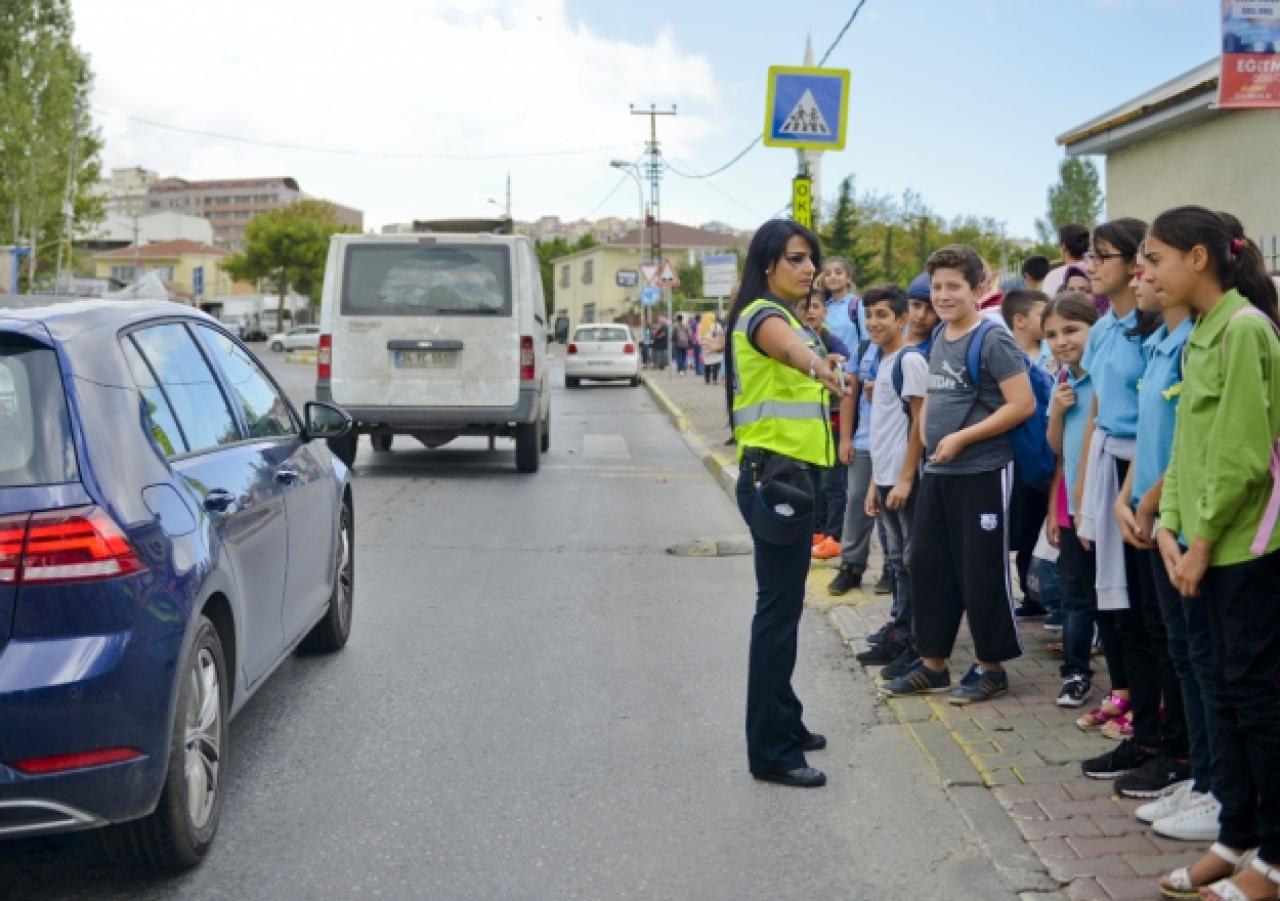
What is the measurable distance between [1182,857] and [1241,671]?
75 cm

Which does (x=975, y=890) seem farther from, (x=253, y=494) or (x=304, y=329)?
(x=304, y=329)

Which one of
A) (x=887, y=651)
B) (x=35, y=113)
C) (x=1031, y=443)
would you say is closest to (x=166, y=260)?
(x=35, y=113)

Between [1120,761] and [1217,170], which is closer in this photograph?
[1120,761]

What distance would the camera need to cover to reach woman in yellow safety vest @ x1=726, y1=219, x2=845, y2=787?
4980mm

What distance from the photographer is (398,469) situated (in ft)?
52.4

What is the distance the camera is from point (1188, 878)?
3830 mm

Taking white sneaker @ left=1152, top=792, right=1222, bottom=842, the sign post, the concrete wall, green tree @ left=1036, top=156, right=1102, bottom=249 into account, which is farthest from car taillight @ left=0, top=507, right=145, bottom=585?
green tree @ left=1036, top=156, right=1102, bottom=249

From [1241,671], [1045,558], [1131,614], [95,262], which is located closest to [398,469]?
[1045,558]

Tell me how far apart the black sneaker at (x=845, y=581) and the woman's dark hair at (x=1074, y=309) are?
296cm

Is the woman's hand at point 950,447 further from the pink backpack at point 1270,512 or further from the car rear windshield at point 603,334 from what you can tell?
the car rear windshield at point 603,334

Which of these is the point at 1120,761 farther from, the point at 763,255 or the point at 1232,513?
the point at 763,255

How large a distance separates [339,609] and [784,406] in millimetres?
2912

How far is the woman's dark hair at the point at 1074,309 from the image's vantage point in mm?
5770

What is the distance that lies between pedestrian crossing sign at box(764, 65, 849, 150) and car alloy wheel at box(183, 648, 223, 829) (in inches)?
411
